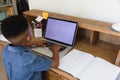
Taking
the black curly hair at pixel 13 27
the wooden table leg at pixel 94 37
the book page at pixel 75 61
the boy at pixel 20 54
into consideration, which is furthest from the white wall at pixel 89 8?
the black curly hair at pixel 13 27

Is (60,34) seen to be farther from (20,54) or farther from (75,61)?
(20,54)

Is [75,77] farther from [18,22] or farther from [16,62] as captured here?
[18,22]

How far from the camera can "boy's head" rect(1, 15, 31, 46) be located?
0.92 meters

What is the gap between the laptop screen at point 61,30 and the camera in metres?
1.38

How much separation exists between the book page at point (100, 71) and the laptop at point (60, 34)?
0.93ft

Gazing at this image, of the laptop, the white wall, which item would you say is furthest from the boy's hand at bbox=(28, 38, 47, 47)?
the white wall

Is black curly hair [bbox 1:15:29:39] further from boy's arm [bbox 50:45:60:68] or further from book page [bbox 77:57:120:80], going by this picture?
book page [bbox 77:57:120:80]

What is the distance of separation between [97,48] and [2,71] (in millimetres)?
1340

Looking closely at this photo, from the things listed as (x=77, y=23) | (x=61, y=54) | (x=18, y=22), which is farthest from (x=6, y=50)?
(x=77, y=23)

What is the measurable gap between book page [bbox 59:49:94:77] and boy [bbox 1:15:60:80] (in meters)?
0.08

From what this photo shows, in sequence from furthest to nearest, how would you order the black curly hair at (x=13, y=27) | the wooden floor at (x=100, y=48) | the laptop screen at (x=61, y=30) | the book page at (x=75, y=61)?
the laptop screen at (x=61, y=30) → the wooden floor at (x=100, y=48) → the book page at (x=75, y=61) → the black curly hair at (x=13, y=27)

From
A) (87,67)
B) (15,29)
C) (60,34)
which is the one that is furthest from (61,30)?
(15,29)

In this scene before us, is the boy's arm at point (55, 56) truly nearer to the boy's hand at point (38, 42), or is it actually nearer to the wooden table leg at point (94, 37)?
the boy's hand at point (38, 42)

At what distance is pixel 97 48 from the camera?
1.38 metres
